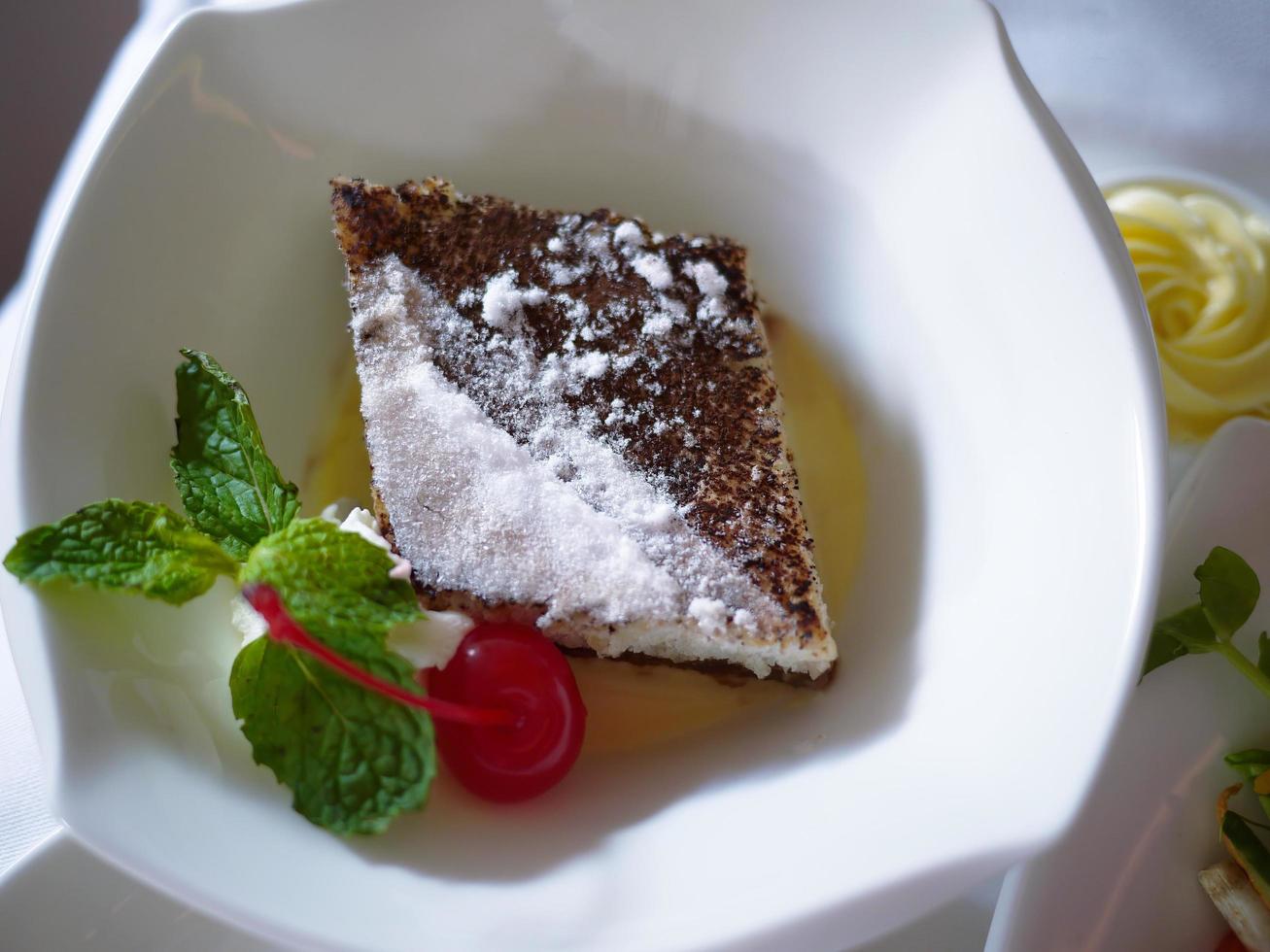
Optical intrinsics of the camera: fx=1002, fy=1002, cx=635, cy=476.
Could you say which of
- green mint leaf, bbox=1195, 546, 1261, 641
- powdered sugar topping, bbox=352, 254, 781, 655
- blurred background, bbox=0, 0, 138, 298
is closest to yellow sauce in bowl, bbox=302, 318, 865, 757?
powdered sugar topping, bbox=352, 254, 781, 655

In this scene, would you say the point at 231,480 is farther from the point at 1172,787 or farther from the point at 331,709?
the point at 1172,787

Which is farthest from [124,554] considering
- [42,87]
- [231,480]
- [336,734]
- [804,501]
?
[42,87]

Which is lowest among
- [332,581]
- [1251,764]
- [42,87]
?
[1251,764]

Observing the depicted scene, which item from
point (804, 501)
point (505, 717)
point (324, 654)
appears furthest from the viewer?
point (804, 501)

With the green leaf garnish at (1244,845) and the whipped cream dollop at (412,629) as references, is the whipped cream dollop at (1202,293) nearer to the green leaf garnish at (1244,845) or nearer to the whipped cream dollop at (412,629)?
the green leaf garnish at (1244,845)

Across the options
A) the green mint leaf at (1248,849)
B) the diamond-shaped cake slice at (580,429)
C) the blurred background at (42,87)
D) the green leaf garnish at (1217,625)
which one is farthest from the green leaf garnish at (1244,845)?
the blurred background at (42,87)

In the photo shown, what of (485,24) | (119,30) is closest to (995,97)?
(485,24)

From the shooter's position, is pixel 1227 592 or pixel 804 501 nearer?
pixel 1227 592
